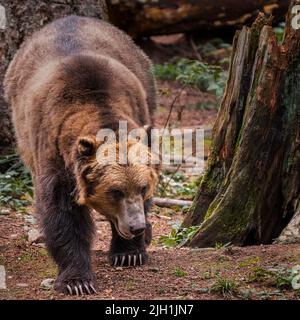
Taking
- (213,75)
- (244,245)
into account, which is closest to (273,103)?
(244,245)

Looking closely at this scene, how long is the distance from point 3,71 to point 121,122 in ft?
13.5

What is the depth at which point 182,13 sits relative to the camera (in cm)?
1546

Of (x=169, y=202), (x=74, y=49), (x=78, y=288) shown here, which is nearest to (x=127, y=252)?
(x=78, y=288)

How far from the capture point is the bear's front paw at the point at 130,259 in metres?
7.22

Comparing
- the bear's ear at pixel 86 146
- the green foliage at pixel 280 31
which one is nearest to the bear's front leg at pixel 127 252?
the bear's ear at pixel 86 146

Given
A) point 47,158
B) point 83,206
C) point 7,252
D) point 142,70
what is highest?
point 142,70

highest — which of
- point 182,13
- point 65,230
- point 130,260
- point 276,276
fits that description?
point 182,13

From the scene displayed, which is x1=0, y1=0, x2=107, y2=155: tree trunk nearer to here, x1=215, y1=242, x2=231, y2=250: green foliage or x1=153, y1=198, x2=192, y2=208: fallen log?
x1=153, y1=198, x2=192, y2=208: fallen log

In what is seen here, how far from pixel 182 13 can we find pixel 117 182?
9765mm

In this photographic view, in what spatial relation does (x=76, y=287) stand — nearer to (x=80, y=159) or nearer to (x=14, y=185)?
(x=80, y=159)

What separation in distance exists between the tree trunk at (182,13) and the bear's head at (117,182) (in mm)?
8904

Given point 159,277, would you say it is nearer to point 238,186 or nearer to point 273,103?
point 238,186

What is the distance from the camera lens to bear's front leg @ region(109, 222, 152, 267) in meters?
7.24

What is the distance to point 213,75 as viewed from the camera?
41.3ft
